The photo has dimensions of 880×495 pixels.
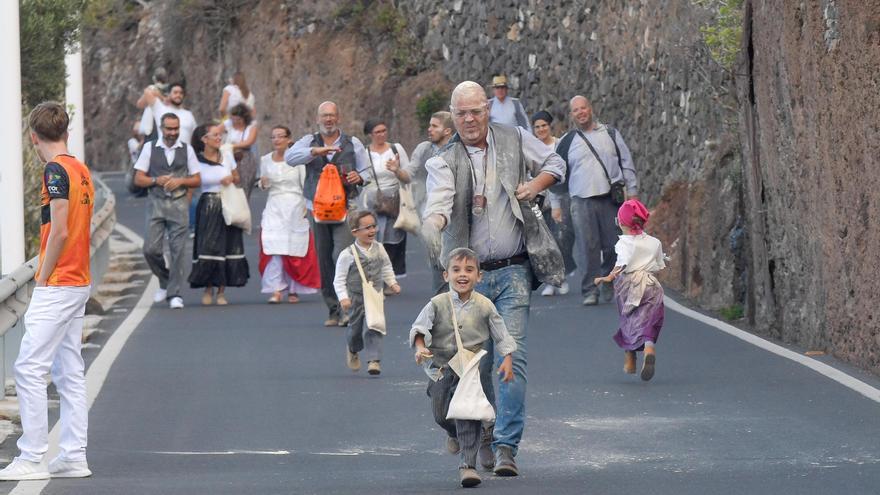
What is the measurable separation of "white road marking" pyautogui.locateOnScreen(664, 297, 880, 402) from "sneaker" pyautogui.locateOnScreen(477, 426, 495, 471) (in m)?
3.11

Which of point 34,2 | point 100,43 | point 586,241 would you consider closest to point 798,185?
point 586,241

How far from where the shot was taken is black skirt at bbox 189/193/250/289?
19.1 m

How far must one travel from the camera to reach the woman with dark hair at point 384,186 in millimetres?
18594

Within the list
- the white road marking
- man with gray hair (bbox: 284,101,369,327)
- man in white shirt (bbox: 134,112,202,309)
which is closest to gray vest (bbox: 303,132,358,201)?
man with gray hair (bbox: 284,101,369,327)

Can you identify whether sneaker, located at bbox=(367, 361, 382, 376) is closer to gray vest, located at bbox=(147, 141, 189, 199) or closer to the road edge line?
the road edge line

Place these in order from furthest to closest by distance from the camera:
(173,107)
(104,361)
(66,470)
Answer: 1. (173,107)
2. (104,361)
3. (66,470)

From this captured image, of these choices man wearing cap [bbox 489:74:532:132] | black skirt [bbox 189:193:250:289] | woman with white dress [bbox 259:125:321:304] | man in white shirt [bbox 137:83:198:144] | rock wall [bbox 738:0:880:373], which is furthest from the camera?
man in white shirt [bbox 137:83:198:144]

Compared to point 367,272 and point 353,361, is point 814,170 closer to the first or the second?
point 367,272

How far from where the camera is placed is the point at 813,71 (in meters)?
14.1

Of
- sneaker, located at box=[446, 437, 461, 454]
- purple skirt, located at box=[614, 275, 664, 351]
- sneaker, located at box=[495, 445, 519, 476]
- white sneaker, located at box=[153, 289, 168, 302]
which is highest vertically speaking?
purple skirt, located at box=[614, 275, 664, 351]

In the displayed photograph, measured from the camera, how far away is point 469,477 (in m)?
8.70

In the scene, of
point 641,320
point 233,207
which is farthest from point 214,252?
point 641,320

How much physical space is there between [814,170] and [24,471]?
7243 mm

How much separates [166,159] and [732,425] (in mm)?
9228
